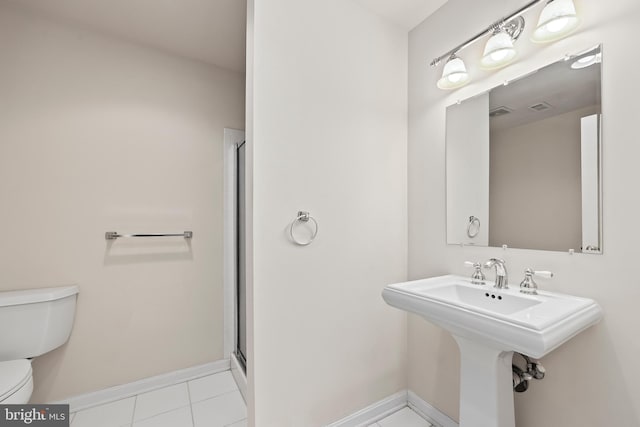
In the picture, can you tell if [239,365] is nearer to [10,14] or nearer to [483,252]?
[483,252]

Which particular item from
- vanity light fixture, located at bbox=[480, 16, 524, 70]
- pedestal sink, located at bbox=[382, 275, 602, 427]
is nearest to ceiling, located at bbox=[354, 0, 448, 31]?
vanity light fixture, located at bbox=[480, 16, 524, 70]

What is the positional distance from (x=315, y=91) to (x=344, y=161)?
407mm

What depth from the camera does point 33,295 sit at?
1.50m

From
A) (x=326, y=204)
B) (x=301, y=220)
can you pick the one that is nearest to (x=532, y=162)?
(x=326, y=204)

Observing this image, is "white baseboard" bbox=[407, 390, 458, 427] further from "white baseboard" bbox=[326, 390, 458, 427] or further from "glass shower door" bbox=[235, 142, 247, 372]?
"glass shower door" bbox=[235, 142, 247, 372]

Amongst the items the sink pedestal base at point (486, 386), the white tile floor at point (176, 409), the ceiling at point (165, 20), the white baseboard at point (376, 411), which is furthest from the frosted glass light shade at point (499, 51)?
the white tile floor at point (176, 409)

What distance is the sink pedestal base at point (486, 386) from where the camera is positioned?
1.08 metres

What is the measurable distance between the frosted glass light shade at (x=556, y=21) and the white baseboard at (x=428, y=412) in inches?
75.7

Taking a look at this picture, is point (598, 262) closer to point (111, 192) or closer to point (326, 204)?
point (326, 204)

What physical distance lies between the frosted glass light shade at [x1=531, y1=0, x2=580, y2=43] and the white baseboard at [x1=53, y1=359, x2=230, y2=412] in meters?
2.79

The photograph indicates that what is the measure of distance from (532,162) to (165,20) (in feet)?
7.43

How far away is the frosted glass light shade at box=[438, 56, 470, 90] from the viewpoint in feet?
4.82

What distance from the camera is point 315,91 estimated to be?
1482 mm

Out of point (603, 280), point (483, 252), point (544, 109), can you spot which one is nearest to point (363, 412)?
point (483, 252)
